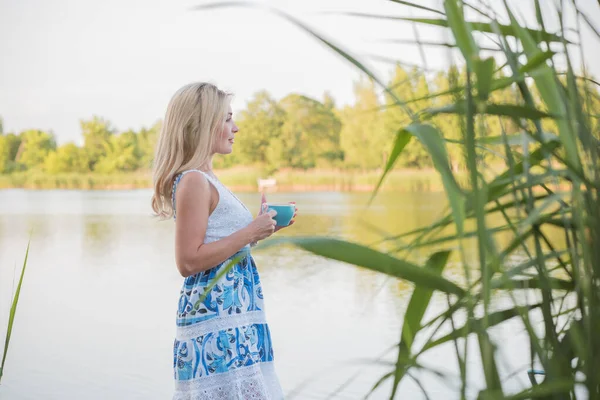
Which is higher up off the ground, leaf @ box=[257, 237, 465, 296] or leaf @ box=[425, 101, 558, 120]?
leaf @ box=[425, 101, 558, 120]

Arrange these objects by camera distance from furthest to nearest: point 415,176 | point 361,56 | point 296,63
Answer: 1. point 296,63
2. point 415,176
3. point 361,56

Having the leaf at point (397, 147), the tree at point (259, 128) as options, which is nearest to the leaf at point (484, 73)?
the leaf at point (397, 147)

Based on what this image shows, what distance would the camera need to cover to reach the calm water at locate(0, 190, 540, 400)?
12.2ft

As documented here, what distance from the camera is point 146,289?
6.72m

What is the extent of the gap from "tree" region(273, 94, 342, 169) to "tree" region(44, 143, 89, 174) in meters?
9.68

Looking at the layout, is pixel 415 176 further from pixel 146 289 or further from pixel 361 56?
pixel 361 56

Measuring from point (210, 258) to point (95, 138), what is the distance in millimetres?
41841

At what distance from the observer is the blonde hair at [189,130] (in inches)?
76.6

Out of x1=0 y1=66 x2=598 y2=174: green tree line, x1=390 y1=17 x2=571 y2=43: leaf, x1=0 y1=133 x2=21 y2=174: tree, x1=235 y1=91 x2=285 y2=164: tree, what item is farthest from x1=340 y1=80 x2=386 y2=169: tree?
x1=390 y1=17 x2=571 y2=43: leaf

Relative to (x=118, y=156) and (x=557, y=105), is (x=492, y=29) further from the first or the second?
(x=118, y=156)

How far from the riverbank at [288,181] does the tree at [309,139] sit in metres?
7.25

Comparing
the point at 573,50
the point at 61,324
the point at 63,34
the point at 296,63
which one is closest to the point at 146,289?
the point at 61,324

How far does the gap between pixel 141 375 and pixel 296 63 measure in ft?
159

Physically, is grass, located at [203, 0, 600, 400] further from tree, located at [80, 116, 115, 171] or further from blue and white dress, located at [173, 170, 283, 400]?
tree, located at [80, 116, 115, 171]
